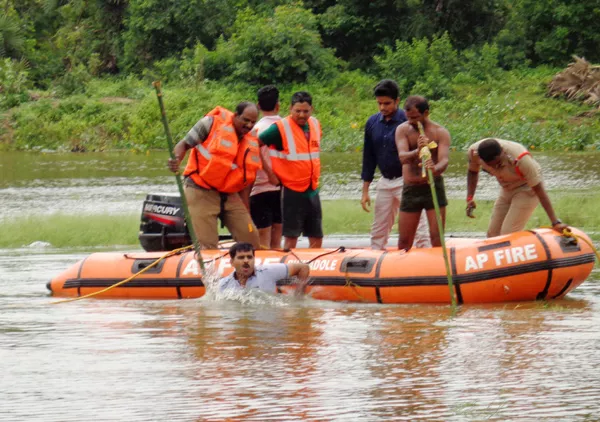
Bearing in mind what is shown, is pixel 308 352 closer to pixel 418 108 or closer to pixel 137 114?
pixel 418 108

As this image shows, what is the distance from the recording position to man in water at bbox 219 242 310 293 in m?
9.20

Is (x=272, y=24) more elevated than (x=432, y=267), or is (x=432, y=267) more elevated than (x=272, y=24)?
(x=272, y=24)

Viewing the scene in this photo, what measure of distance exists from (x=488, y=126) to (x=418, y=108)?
54.8 ft

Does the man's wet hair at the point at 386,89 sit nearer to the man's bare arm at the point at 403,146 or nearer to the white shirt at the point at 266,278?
the man's bare arm at the point at 403,146

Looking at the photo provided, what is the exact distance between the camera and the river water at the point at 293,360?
6070mm

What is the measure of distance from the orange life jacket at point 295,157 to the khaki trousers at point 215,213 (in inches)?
17.3

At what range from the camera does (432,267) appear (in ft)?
30.2

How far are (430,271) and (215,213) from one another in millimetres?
1935

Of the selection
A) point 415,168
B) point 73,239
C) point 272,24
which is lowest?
point 73,239

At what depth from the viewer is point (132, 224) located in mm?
15312

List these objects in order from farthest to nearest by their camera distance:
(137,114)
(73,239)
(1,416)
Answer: (137,114) → (73,239) → (1,416)

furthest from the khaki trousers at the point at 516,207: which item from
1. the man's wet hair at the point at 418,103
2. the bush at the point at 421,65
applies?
the bush at the point at 421,65

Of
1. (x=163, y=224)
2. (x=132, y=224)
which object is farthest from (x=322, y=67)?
(x=163, y=224)

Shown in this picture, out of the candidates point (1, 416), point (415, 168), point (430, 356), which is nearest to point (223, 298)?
point (415, 168)
